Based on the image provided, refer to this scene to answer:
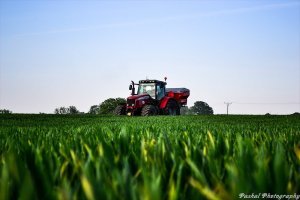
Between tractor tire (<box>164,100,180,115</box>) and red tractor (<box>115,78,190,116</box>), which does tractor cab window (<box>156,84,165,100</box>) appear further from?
tractor tire (<box>164,100,180,115</box>)

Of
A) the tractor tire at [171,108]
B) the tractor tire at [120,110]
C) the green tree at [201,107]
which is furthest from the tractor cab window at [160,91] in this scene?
the green tree at [201,107]

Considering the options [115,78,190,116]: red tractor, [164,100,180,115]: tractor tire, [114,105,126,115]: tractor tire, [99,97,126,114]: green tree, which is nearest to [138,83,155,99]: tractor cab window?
[115,78,190,116]: red tractor

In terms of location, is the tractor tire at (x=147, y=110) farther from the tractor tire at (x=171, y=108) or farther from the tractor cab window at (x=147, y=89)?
the tractor tire at (x=171, y=108)

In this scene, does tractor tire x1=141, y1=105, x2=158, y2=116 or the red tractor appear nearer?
tractor tire x1=141, y1=105, x2=158, y2=116

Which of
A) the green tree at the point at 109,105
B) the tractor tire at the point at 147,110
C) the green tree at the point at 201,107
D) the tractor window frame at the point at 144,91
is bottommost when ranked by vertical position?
the tractor tire at the point at 147,110

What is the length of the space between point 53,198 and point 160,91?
2529cm

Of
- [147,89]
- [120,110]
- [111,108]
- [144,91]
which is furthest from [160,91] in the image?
[111,108]

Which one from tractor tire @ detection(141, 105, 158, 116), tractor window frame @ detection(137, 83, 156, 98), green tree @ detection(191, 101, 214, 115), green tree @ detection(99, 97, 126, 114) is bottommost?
tractor tire @ detection(141, 105, 158, 116)

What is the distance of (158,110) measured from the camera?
84.5 feet

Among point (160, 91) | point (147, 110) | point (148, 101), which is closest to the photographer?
point (147, 110)

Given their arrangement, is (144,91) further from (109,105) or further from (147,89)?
(109,105)

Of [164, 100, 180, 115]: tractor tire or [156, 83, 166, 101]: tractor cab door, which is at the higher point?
[156, 83, 166, 101]: tractor cab door

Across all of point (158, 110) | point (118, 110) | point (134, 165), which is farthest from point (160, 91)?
point (134, 165)

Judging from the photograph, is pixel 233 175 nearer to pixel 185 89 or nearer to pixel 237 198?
pixel 237 198
